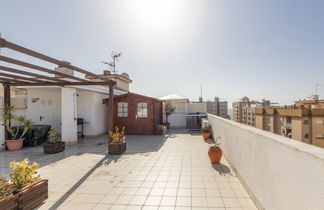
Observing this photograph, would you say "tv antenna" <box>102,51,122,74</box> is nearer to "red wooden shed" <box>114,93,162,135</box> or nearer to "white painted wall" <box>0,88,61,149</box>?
"red wooden shed" <box>114,93,162,135</box>

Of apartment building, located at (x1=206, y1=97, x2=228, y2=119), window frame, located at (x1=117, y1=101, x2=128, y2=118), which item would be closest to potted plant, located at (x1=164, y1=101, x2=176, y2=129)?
window frame, located at (x1=117, y1=101, x2=128, y2=118)

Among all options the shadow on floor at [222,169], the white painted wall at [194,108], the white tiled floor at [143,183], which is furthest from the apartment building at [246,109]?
the white tiled floor at [143,183]

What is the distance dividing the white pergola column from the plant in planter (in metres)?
5.17

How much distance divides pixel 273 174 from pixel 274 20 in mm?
7515

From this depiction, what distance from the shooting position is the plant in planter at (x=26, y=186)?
2.72m

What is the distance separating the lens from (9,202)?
2471mm

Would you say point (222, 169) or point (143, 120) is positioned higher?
point (143, 120)

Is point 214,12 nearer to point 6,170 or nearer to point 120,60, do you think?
point 6,170

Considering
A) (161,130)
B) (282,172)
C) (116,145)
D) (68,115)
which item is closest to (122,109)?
(161,130)

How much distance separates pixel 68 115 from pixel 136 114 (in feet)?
12.9

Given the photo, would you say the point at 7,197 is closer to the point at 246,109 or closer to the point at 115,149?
the point at 115,149

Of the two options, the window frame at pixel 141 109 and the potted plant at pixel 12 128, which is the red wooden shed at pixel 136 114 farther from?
the potted plant at pixel 12 128

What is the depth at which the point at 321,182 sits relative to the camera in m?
1.28

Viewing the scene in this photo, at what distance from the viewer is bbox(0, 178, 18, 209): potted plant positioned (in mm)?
2402
